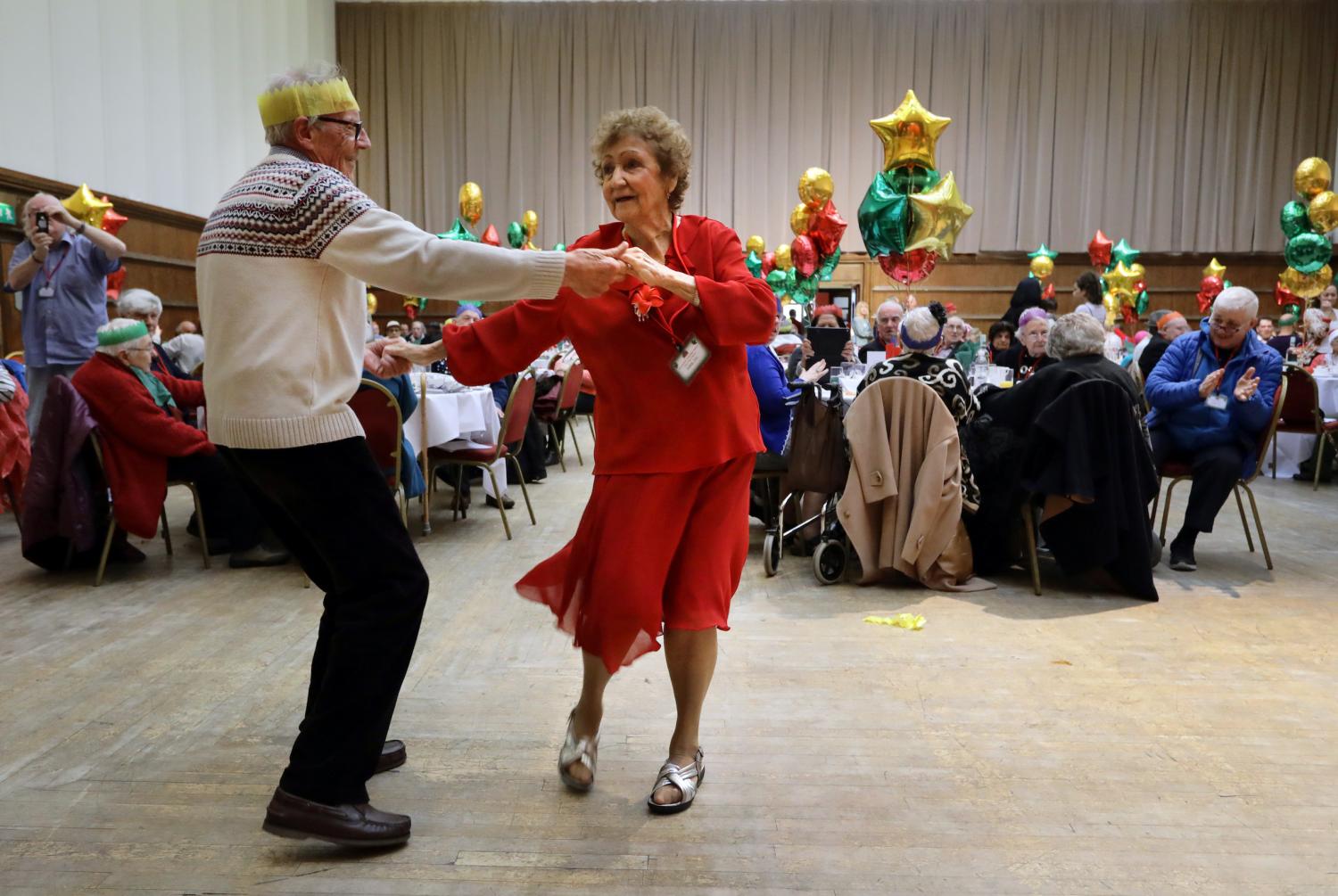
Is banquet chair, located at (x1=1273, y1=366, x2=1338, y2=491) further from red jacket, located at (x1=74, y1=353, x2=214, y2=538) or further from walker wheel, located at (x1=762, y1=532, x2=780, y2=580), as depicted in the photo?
red jacket, located at (x1=74, y1=353, x2=214, y2=538)

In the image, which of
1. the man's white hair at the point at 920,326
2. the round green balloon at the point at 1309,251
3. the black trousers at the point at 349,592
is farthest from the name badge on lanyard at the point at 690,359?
the round green balloon at the point at 1309,251

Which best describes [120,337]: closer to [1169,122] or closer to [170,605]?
[170,605]

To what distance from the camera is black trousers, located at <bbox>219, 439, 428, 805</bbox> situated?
5.97ft

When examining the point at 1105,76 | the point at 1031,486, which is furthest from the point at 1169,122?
the point at 1031,486

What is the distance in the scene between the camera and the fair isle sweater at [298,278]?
5.58 ft

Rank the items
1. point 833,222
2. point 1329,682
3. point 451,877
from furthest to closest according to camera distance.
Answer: point 833,222 < point 1329,682 < point 451,877

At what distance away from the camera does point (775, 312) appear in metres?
1.95

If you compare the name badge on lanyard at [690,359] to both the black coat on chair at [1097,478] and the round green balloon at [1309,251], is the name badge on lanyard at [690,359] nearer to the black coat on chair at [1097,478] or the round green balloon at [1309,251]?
the black coat on chair at [1097,478]

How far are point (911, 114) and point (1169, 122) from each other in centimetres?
967

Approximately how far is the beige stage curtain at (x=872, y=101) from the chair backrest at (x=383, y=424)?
435 inches

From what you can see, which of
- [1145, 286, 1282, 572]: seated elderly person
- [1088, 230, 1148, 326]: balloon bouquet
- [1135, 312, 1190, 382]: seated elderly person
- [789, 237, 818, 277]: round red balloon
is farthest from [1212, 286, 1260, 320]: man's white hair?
[1088, 230, 1148, 326]: balloon bouquet

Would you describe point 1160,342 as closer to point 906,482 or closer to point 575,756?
point 906,482

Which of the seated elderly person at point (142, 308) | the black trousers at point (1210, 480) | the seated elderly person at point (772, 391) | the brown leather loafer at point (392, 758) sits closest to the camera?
the brown leather loafer at point (392, 758)

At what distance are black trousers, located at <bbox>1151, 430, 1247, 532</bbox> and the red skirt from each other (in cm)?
306
